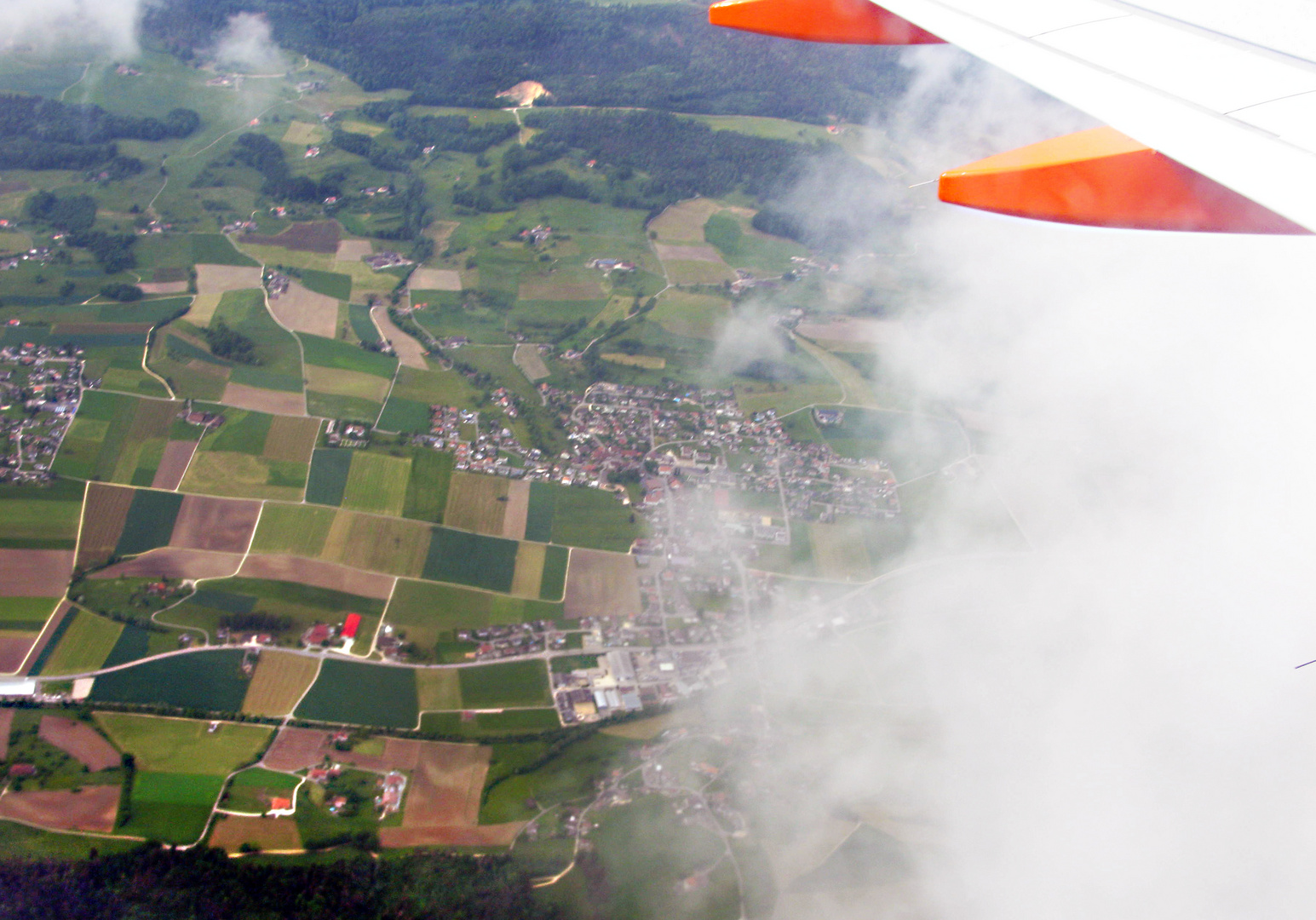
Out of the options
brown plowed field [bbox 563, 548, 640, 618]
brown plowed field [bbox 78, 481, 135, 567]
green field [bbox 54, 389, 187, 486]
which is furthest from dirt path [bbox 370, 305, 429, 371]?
brown plowed field [bbox 563, 548, 640, 618]

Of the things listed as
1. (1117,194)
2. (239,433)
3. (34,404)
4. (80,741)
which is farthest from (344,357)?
(1117,194)

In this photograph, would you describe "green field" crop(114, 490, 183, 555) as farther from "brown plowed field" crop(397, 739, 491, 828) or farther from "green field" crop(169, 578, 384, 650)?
"brown plowed field" crop(397, 739, 491, 828)

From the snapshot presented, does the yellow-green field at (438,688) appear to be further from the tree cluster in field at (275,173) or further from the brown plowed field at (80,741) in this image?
the tree cluster in field at (275,173)

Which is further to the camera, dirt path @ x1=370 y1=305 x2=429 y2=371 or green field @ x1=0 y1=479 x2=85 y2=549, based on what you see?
dirt path @ x1=370 y1=305 x2=429 y2=371

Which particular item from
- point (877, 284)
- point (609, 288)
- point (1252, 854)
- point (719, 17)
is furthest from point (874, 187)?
point (719, 17)

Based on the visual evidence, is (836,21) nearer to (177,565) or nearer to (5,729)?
(5,729)

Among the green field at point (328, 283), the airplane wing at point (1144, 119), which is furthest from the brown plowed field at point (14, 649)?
the airplane wing at point (1144, 119)

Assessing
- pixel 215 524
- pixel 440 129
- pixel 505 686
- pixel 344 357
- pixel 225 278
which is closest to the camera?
pixel 505 686
